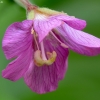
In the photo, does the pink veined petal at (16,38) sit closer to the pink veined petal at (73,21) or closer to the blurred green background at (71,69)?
the pink veined petal at (73,21)

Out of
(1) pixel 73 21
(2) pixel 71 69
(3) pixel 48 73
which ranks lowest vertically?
(2) pixel 71 69

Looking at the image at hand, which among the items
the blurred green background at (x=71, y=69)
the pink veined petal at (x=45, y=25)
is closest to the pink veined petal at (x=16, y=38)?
the pink veined petal at (x=45, y=25)

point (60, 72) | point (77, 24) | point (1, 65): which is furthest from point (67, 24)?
point (1, 65)

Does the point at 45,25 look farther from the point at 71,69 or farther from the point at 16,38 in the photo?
the point at 71,69

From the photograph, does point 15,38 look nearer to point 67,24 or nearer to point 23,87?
point 67,24

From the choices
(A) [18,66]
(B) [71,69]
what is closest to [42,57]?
(A) [18,66]

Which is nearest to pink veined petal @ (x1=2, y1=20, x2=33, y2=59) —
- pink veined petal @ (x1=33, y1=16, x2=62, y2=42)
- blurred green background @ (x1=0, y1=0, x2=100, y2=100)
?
pink veined petal @ (x1=33, y1=16, x2=62, y2=42)
